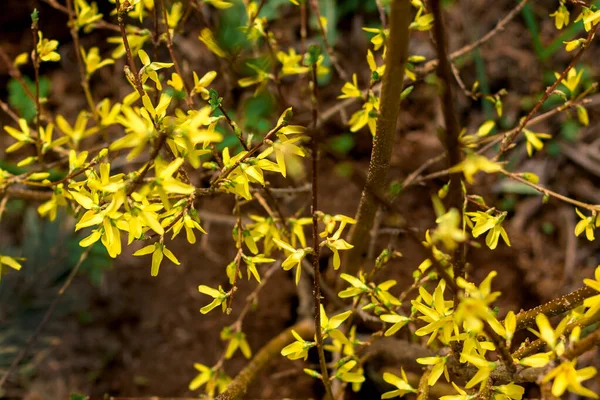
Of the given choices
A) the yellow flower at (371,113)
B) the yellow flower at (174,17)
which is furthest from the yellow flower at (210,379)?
the yellow flower at (174,17)

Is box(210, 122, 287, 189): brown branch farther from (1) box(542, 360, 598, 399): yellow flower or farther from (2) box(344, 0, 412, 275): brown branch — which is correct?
(1) box(542, 360, 598, 399): yellow flower

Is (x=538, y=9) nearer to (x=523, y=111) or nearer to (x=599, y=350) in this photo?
(x=523, y=111)

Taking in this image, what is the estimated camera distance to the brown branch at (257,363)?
1422 millimetres

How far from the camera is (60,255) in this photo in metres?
2.44

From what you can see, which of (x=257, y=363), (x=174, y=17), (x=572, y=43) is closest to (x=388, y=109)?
(x=572, y=43)

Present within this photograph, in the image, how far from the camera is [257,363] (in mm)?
1702

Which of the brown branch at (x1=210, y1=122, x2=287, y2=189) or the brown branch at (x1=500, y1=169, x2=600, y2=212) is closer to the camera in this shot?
the brown branch at (x1=210, y1=122, x2=287, y2=189)

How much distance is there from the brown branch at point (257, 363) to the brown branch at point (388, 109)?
1.53 ft

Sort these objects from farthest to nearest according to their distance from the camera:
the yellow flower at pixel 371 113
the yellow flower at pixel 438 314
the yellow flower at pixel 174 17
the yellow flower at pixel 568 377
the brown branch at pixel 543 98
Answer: the yellow flower at pixel 174 17, the yellow flower at pixel 371 113, the brown branch at pixel 543 98, the yellow flower at pixel 438 314, the yellow flower at pixel 568 377

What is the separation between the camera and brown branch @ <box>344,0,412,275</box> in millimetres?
1000

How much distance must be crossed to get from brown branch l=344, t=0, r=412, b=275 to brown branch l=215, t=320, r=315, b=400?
466 millimetres

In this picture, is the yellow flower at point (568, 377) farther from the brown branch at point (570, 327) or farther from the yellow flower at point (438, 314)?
the yellow flower at point (438, 314)

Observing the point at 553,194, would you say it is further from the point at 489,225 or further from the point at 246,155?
the point at 246,155

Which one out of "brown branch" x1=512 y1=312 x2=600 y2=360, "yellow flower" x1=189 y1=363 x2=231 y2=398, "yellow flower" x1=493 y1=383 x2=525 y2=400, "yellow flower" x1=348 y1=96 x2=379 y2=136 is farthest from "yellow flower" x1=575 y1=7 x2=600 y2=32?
"yellow flower" x1=189 y1=363 x2=231 y2=398
